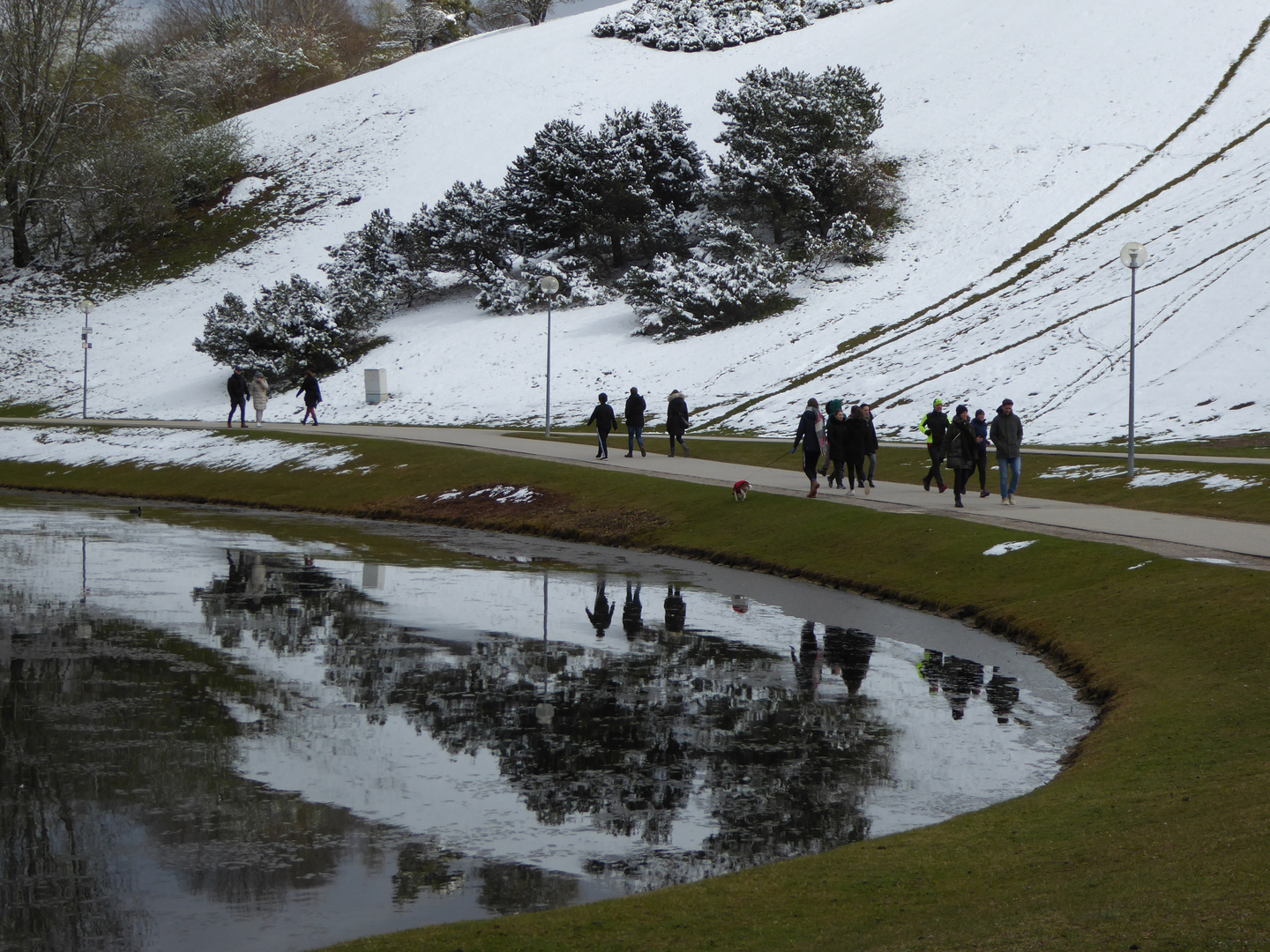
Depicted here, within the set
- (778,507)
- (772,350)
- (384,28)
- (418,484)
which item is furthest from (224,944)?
(384,28)

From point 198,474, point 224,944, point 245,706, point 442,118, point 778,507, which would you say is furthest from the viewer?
point 442,118

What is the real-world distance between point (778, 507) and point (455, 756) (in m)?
13.5

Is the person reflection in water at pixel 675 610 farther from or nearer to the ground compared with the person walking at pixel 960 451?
nearer to the ground

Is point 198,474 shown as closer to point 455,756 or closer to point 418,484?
point 418,484

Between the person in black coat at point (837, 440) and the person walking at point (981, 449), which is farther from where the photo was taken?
the person in black coat at point (837, 440)

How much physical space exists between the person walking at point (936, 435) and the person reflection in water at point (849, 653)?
25.1ft

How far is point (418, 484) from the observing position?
31359mm

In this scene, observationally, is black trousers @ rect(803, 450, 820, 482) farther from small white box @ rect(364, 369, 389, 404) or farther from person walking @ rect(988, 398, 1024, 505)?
small white box @ rect(364, 369, 389, 404)

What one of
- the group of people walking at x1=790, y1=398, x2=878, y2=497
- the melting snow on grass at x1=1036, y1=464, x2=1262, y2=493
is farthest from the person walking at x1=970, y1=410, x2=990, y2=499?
the melting snow on grass at x1=1036, y1=464, x2=1262, y2=493

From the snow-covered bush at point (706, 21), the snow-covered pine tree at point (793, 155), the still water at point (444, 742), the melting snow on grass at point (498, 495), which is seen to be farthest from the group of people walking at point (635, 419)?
the snow-covered bush at point (706, 21)

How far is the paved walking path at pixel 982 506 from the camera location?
1758 cm

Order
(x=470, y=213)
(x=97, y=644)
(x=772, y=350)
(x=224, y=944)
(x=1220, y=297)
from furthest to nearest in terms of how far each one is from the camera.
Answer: (x=470, y=213)
(x=772, y=350)
(x=1220, y=297)
(x=97, y=644)
(x=224, y=944)

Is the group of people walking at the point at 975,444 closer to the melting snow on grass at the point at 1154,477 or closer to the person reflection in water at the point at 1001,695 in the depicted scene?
the melting snow on grass at the point at 1154,477

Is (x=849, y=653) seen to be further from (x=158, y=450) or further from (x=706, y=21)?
(x=706, y=21)
